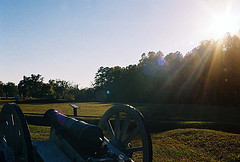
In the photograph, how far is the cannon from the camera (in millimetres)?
3379

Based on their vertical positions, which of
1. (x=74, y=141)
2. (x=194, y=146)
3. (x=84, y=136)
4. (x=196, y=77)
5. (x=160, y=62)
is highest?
(x=160, y=62)

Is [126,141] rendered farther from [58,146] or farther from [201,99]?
[201,99]

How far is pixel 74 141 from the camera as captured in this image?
3727 millimetres

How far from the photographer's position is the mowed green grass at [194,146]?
6977mm

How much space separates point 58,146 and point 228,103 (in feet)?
96.2

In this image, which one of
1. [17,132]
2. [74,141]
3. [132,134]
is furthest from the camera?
[17,132]

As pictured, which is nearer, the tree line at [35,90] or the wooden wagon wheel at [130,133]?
the wooden wagon wheel at [130,133]

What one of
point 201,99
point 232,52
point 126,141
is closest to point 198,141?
point 126,141

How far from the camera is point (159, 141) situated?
361 inches

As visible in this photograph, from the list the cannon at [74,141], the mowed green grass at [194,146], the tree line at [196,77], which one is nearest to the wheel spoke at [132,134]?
the cannon at [74,141]

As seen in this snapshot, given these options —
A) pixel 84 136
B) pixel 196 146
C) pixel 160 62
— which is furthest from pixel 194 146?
pixel 160 62

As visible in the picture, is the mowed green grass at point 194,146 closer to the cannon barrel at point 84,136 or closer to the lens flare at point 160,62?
the cannon barrel at point 84,136

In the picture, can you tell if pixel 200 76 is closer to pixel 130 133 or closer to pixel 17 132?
pixel 130 133

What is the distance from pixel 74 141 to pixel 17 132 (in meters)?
1.39
